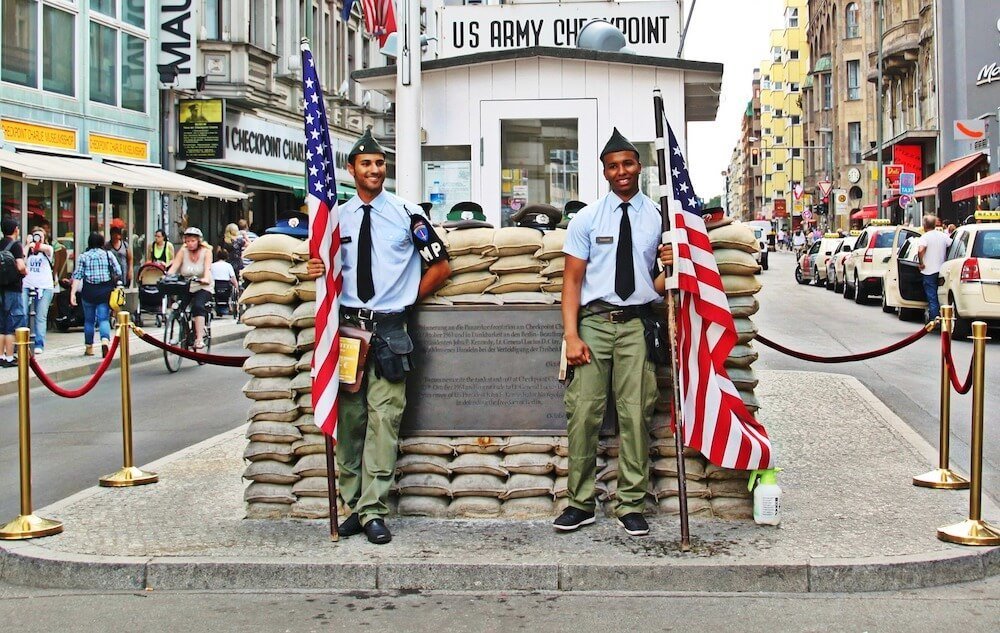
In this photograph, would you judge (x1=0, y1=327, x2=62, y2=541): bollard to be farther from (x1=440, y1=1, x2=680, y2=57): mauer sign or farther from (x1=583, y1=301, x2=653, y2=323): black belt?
(x1=440, y1=1, x2=680, y2=57): mauer sign

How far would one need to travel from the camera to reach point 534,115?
428 inches

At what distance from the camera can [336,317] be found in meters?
6.42

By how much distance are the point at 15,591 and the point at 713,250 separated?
3.91m

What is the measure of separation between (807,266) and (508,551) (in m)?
36.2

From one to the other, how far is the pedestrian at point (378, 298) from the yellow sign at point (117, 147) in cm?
2105

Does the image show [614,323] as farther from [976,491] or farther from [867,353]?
[867,353]

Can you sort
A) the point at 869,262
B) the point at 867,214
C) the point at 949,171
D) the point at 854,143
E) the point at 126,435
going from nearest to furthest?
the point at 126,435 < the point at 869,262 < the point at 949,171 < the point at 867,214 < the point at 854,143

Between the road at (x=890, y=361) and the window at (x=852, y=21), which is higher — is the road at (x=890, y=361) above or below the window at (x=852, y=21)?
below

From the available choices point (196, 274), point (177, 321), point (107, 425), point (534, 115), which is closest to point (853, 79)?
point (196, 274)

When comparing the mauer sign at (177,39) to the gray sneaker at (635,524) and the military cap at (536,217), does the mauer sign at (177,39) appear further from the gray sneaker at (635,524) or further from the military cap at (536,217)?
the gray sneaker at (635,524)

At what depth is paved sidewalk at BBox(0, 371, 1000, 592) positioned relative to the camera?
227 inches

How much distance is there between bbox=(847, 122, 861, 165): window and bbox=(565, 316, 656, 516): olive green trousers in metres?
78.8

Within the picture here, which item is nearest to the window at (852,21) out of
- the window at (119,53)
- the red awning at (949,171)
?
the red awning at (949,171)

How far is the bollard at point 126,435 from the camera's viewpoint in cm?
788
